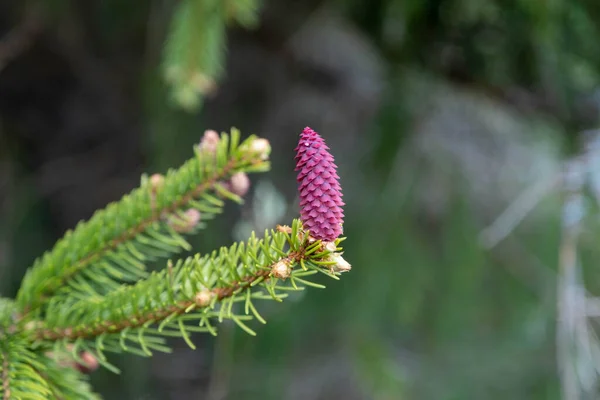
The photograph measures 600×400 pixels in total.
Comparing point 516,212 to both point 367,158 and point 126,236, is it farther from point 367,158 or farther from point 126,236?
point 126,236

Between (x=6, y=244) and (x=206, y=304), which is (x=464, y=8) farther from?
(x=6, y=244)

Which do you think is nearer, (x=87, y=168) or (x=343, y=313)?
(x=343, y=313)

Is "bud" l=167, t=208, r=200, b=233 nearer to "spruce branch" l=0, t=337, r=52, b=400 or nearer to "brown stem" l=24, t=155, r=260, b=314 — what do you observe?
"brown stem" l=24, t=155, r=260, b=314

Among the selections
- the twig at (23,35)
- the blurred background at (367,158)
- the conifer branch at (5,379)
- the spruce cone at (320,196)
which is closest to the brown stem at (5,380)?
the conifer branch at (5,379)

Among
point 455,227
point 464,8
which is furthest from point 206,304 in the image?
point 455,227

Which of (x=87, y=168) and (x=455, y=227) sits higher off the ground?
(x=87, y=168)

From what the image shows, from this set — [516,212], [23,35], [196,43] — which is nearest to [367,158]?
[516,212]

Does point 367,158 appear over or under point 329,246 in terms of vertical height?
over

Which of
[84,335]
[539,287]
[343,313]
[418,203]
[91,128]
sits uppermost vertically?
[91,128]
